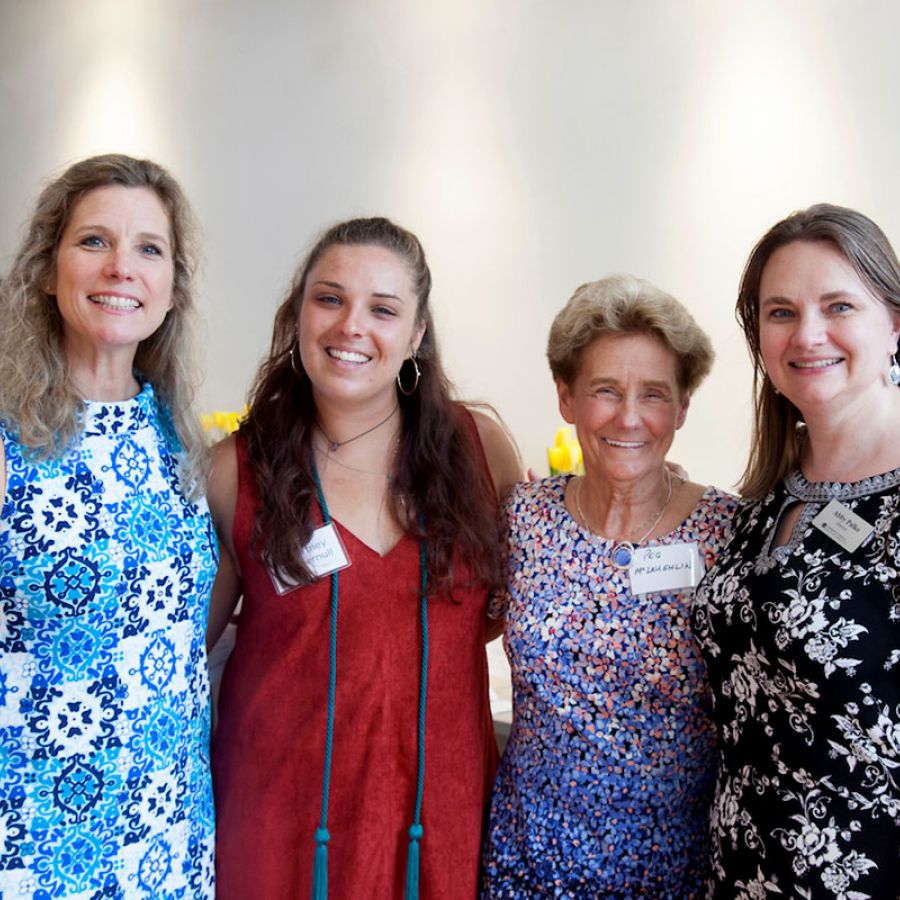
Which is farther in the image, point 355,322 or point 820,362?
point 355,322

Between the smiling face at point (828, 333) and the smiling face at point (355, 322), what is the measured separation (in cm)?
75

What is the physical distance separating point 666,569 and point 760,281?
1.74 ft

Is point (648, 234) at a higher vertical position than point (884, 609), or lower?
higher

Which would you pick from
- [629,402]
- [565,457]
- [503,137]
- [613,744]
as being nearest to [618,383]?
[629,402]

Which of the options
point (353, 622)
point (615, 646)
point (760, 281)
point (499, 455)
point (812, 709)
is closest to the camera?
A: point (812, 709)

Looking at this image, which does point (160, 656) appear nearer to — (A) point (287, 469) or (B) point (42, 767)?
(B) point (42, 767)

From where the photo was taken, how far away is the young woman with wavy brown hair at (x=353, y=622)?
1.81 metres

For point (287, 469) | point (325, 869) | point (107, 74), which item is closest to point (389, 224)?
point (287, 469)

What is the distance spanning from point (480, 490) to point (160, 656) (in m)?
0.71

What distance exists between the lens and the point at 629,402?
1.79 m

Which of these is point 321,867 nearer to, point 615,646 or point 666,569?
point 615,646

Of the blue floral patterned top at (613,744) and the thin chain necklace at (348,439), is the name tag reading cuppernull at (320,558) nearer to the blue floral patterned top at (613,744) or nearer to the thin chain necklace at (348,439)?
the thin chain necklace at (348,439)

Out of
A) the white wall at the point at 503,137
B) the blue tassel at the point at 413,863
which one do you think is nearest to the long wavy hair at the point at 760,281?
the blue tassel at the point at 413,863

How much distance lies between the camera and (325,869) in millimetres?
1774
